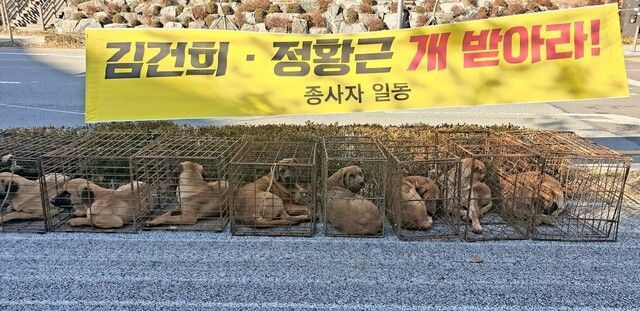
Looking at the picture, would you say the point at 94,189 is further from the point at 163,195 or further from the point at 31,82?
the point at 31,82

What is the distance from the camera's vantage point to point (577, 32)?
4.76m

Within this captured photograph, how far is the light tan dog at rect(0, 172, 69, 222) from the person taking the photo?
419cm

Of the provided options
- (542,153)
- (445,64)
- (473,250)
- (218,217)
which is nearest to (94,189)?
(218,217)

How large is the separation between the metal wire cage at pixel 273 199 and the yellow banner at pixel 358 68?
805 mm

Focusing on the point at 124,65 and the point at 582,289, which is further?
the point at 124,65

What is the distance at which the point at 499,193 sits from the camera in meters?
4.50

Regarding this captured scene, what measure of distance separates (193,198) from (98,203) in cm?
81

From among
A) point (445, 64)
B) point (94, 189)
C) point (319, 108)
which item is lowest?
point (94, 189)

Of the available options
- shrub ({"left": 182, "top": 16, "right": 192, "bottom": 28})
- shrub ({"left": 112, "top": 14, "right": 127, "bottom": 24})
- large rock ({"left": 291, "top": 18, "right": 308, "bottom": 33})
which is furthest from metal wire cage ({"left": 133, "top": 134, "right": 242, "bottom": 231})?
shrub ({"left": 112, "top": 14, "right": 127, "bottom": 24})

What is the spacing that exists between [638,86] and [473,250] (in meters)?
12.0

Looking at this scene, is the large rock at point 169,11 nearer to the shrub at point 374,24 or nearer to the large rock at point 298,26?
the large rock at point 298,26

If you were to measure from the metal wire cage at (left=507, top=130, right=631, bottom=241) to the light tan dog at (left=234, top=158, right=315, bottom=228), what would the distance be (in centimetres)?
213

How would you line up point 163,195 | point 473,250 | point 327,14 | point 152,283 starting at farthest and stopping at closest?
point 327,14
point 163,195
point 473,250
point 152,283

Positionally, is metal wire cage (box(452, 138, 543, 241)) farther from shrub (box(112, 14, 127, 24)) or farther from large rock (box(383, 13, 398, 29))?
shrub (box(112, 14, 127, 24))
